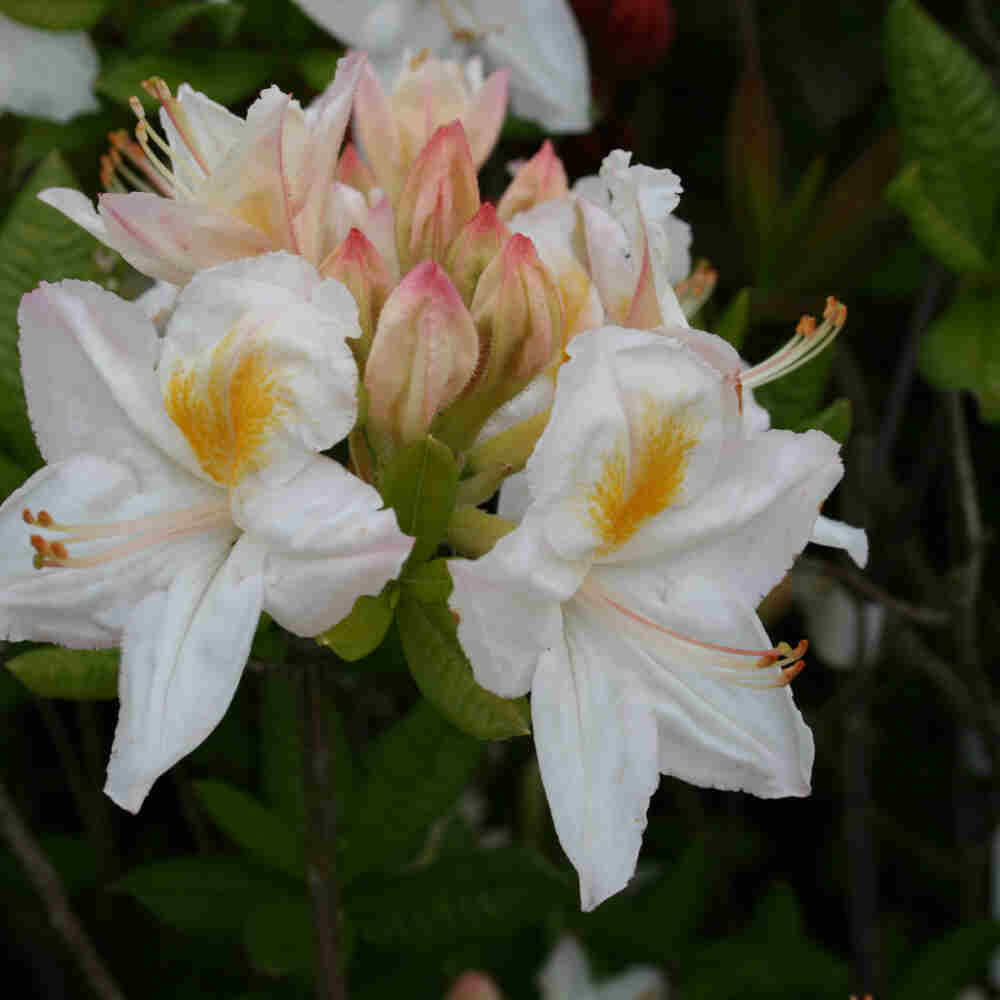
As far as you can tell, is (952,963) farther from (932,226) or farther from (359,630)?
(359,630)

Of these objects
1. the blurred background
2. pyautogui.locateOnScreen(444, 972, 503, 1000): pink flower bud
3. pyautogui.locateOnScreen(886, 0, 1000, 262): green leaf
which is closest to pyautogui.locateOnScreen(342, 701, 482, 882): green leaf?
the blurred background

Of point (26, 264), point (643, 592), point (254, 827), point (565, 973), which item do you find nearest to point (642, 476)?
point (643, 592)

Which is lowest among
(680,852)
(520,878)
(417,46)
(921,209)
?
(680,852)

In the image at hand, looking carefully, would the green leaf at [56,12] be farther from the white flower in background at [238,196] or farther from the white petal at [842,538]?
the white petal at [842,538]

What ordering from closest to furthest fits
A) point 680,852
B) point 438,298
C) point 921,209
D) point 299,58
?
point 438,298
point 921,209
point 299,58
point 680,852

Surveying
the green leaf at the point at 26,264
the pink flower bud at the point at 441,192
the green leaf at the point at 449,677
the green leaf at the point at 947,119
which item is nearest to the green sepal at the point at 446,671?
the green leaf at the point at 449,677

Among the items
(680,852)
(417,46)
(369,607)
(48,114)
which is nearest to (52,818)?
(680,852)

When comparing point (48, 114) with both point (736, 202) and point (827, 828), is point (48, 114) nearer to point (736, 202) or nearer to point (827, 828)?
point (736, 202)
